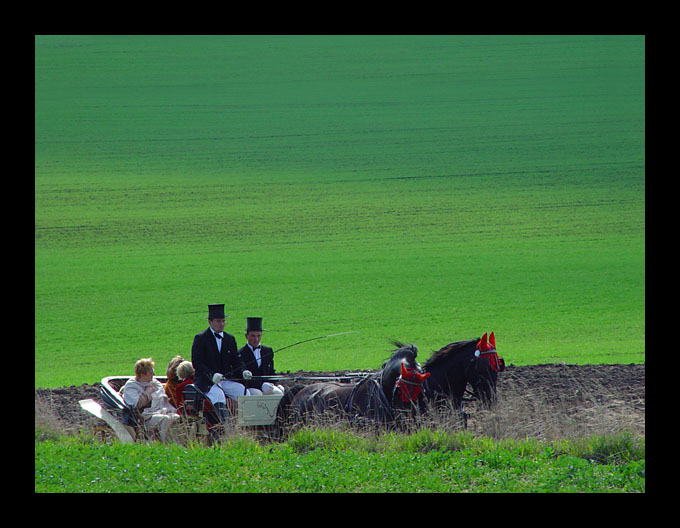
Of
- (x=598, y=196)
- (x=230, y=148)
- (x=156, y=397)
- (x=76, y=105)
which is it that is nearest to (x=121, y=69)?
(x=76, y=105)

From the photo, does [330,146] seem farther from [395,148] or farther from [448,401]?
[448,401]

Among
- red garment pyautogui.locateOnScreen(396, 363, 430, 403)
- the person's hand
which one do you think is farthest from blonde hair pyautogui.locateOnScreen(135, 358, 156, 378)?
red garment pyautogui.locateOnScreen(396, 363, 430, 403)

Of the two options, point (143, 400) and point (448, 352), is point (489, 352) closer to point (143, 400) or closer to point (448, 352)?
point (448, 352)

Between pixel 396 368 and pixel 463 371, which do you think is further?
pixel 463 371

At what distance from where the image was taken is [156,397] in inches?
394

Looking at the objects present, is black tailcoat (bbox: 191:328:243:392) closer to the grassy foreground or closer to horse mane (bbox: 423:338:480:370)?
the grassy foreground

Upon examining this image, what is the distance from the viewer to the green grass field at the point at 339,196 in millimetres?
21438

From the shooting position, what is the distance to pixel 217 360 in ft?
33.6

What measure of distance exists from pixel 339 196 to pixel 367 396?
23.5 metres

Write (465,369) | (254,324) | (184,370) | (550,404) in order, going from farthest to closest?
(550,404) → (254,324) → (184,370) → (465,369)

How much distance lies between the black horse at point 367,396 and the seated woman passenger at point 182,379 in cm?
110

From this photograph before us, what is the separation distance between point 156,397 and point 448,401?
3423 millimetres

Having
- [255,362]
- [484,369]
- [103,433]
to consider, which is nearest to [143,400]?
[103,433]
